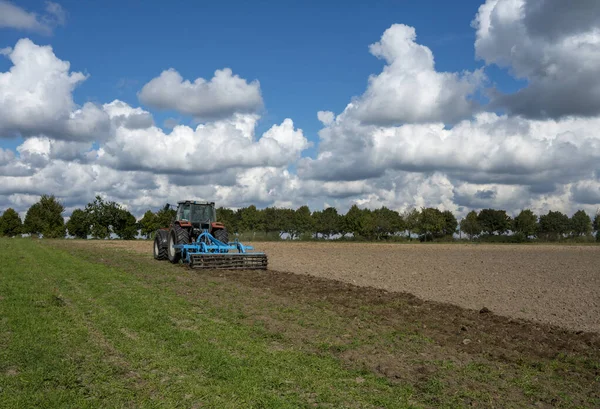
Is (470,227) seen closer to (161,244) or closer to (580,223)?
(580,223)

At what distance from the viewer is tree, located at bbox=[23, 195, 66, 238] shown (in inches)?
2584

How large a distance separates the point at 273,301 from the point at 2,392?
6.58m

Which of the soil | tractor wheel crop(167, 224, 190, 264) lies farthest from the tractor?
the soil

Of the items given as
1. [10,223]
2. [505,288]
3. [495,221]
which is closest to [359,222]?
[495,221]

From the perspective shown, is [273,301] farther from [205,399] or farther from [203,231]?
[203,231]

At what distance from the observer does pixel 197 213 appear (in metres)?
21.2

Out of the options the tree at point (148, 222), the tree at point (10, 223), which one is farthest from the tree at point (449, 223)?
the tree at point (10, 223)

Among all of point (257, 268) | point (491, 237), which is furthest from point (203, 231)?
point (491, 237)

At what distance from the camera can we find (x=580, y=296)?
43.5ft

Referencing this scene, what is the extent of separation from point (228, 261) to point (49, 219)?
57158mm

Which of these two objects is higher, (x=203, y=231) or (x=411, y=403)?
(x=203, y=231)

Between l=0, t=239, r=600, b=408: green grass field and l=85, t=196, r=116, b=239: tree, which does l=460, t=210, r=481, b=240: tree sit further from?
l=0, t=239, r=600, b=408: green grass field

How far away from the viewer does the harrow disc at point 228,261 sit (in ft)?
59.0

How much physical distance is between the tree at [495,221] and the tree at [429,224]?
41.6ft
